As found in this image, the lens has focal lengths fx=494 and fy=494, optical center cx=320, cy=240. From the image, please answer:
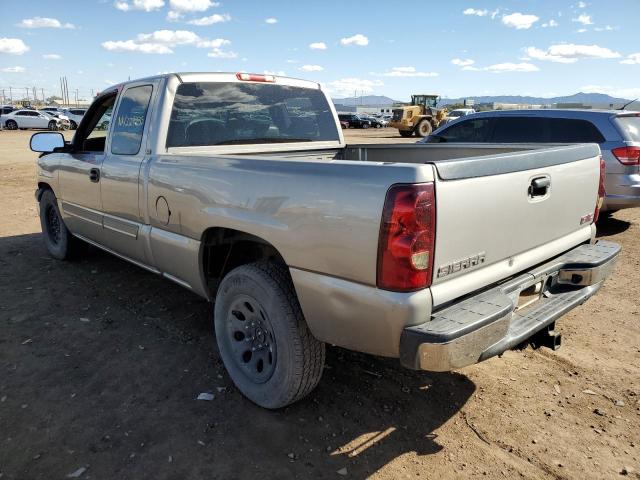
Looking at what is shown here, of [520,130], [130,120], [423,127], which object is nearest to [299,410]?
[130,120]

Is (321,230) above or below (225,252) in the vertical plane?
above

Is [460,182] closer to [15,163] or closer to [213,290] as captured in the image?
[213,290]

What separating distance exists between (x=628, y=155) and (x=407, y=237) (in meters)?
5.87

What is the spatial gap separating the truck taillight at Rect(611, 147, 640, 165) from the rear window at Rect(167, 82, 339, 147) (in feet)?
13.9

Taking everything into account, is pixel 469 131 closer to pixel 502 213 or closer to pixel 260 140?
pixel 260 140

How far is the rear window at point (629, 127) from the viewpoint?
6.57 metres

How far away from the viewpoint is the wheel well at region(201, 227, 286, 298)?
3.11m

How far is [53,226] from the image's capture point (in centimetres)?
588

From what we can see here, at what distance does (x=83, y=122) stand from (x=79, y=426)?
10.5 ft

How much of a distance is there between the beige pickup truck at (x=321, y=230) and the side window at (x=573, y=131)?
3.90m

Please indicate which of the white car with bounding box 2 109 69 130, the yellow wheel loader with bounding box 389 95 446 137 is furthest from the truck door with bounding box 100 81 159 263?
the white car with bounding box 2 109 69 130

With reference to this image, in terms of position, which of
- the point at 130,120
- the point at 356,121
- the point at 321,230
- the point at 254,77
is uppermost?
the point at 254,77

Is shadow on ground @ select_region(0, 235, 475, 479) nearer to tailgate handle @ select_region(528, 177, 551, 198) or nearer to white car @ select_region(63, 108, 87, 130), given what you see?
tailgate handle @ select_region(528, 177, 551, 198)

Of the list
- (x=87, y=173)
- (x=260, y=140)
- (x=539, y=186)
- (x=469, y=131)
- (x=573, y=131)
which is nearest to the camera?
(x=539, y=186)
